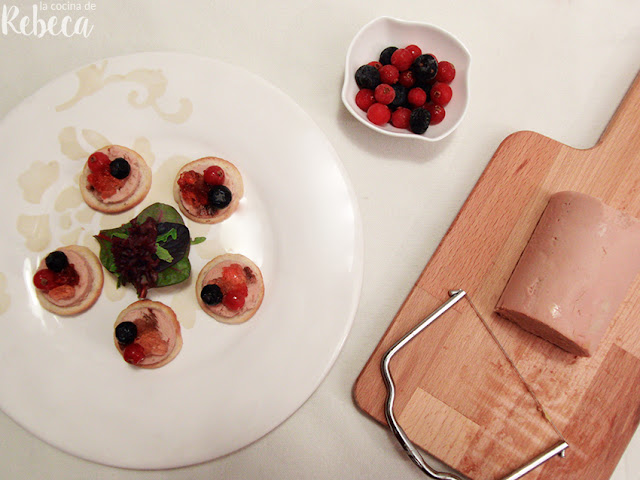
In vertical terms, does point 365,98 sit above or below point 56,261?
above

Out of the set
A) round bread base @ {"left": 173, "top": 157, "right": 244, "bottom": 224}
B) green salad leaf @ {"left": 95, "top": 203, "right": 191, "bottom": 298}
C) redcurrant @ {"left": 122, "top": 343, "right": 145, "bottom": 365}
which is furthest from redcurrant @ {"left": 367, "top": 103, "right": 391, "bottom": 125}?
redcurrant @ {"left": 122, "top": 343, "right": 145, "bottom": 365}

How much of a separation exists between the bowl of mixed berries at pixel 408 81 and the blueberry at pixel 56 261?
1.12m

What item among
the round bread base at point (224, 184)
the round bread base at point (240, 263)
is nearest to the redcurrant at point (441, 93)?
the round bread base at point (224, 184)

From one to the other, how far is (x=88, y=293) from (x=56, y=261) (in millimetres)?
163

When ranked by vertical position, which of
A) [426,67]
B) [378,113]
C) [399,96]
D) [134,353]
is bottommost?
[134,353]

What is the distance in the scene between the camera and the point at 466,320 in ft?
4.76

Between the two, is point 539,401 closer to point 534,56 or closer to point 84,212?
point 534,56

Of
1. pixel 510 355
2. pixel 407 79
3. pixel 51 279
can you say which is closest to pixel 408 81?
pixel 407 79

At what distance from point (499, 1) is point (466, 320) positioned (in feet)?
4.43

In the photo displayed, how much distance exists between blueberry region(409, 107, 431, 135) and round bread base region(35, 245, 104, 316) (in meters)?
1.25

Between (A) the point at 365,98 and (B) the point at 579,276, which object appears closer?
(B) the point at 579,276

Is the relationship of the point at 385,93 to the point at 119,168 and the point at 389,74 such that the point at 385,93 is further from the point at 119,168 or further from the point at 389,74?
the point at 119,168

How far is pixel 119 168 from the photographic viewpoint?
4.88 feet

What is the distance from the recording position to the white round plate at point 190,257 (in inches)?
56.8
